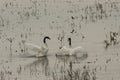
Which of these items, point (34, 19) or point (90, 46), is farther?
point (34, 19)

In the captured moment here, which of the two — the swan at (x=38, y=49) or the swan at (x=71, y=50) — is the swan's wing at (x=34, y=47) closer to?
the swan at (x=38, y=49)

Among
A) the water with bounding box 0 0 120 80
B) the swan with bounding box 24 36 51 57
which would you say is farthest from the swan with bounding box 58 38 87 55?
the swan with bounding box 24 36 51 57

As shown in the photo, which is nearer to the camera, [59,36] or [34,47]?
[34,47]

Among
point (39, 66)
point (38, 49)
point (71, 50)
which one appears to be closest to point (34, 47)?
point (38, 49)

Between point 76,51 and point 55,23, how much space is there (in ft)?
14.5

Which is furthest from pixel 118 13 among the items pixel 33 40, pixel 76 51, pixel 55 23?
pixel 76 51

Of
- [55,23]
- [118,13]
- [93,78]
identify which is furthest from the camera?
[118,13]

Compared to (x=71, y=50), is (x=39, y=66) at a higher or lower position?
lower

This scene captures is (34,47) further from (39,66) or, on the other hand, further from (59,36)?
(59,36)

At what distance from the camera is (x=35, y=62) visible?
11641mm

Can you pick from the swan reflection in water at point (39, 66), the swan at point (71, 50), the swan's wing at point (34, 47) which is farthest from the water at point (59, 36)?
the swan's wing at point (34, 47)

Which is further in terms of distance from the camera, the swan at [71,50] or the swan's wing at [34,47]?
the swan's wing at [34,47]

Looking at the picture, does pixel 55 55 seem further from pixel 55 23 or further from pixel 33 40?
pixel 55 23

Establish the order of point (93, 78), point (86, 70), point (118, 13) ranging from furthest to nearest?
point (118, 13), point (86, 70), point (93, 78)
